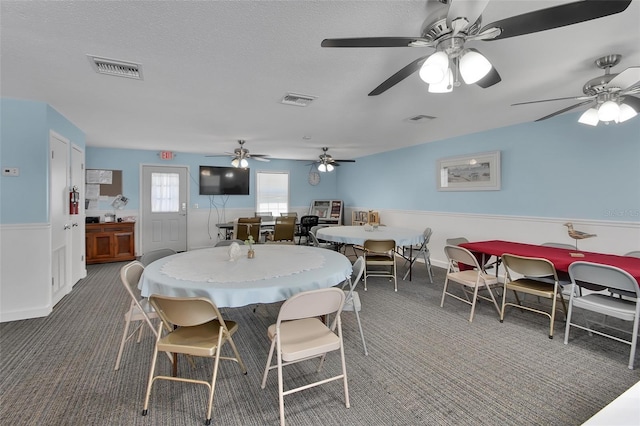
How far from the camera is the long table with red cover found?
266 cm

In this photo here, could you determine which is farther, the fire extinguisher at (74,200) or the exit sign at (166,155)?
the exit sign at (166,155)

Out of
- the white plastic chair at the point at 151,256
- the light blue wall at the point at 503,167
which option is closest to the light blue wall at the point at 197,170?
the light blue wall at the point at 503,167

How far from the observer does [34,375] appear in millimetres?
2273

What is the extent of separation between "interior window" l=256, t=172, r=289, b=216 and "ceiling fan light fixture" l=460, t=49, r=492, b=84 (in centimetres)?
682

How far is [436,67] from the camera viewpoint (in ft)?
5.63

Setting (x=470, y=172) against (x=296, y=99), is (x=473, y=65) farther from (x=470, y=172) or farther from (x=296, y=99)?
(x=470, y=172)

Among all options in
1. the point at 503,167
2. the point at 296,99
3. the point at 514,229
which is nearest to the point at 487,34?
the point at 296,99

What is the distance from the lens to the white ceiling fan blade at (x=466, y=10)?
1454 mm

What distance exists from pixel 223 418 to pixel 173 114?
3.61m

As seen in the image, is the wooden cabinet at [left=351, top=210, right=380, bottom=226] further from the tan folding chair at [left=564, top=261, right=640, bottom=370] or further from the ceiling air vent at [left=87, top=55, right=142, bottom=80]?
the ceiling air vent at [left=87, top=55, right=142, bottom=80]

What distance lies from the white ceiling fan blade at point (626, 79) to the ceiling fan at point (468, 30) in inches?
45.1

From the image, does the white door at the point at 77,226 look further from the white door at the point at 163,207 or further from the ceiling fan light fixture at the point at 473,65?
the ceiling fan light fixture at the point at 473,65

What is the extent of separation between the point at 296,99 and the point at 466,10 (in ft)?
7.22

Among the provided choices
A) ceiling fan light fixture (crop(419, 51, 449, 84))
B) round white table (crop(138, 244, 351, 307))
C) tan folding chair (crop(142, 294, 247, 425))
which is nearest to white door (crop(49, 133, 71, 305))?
round white table (crop(138, 244, 351, 307))
